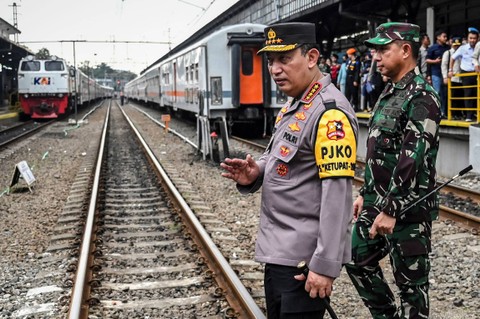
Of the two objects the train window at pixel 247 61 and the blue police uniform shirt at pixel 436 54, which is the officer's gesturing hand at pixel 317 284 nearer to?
the blue police uniform shirt at pixel 436 54

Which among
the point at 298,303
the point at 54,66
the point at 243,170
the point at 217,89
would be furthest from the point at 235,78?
the point at 54,66

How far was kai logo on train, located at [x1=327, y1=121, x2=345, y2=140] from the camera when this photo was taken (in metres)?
2.45

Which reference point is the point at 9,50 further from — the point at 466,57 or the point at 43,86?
the point at 466,57

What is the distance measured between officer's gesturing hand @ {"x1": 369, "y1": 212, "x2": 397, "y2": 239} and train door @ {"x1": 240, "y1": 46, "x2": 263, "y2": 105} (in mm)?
14314

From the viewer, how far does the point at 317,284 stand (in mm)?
2416

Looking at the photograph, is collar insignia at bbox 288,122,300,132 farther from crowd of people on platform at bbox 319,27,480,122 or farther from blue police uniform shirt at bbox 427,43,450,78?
blue police uniform shirt at bbox 427,43,450,78

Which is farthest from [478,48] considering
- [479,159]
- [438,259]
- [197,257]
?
[197,257]

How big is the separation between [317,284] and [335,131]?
1.99 ft

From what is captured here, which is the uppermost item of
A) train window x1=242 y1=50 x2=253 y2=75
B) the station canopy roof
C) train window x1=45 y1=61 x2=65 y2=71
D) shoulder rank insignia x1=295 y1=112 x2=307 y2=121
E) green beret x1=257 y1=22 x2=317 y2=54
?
the station canopy roof

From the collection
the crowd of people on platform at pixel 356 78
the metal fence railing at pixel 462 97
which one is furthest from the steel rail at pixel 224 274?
the crowd of people on platform at pixel 356 78

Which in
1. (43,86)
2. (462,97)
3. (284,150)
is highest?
(43,86)

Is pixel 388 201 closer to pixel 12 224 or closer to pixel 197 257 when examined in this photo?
pixel 197 257

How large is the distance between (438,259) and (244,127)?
606 inches

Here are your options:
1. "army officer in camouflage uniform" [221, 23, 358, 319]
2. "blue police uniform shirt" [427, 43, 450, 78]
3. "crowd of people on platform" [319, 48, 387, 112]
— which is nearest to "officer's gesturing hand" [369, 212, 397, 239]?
"army officer in camouflage uniform" [221, 23, 358, 319]
